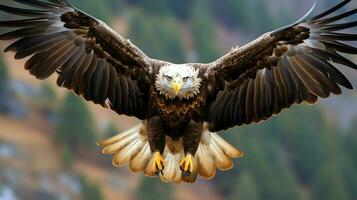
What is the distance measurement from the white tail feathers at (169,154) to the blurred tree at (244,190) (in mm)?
46413

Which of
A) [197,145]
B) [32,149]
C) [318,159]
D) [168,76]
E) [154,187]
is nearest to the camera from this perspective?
[168,76]

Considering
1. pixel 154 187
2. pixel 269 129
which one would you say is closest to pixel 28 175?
pixel 154 187

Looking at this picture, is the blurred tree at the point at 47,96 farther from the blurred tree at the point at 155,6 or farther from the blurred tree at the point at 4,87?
the blurred tree at the point at 155,6

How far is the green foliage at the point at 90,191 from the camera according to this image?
2099 inches

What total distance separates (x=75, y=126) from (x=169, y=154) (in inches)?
1788

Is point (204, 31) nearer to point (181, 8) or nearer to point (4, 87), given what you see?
point (181, 8)

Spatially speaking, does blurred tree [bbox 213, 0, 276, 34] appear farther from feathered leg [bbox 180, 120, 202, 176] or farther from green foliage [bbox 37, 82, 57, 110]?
feathered leg [bbox 180, 120, 202, 176]

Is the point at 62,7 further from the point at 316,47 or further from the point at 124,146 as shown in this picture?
the point at 316,47

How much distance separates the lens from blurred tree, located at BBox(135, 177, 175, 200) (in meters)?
51.9

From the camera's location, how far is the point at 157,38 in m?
75.1

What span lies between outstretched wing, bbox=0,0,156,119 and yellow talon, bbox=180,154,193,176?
2.38ft

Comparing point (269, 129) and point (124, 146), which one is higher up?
point (269, 129)

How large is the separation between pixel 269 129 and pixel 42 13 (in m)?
58.8

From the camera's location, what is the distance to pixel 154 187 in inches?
2061
